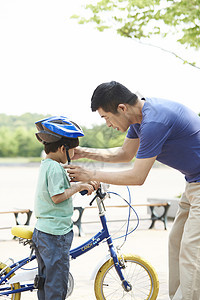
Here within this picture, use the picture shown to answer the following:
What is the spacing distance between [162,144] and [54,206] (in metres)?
0.75

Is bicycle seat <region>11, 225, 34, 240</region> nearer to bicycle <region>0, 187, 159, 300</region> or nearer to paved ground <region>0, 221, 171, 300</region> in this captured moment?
bicycle <region>0, 187, 159, 300</region>

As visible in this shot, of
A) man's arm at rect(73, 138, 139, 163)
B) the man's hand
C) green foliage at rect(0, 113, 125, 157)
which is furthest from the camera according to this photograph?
green foliage at rect(0, 113, 125, 157)

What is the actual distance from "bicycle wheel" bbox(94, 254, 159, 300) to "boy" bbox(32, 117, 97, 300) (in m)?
0.47

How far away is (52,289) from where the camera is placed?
2.97 metres

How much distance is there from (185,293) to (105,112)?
1.25 m

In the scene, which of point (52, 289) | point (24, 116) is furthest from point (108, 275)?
point (24, 116)

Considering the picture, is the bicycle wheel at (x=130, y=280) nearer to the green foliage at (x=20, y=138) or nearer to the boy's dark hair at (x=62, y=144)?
the boy's dark hair at (x=62, y=144)

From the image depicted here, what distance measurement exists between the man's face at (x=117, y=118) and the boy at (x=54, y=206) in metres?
0.19

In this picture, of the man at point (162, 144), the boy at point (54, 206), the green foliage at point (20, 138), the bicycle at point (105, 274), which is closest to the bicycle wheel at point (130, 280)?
the bicycle at point (105, 274)

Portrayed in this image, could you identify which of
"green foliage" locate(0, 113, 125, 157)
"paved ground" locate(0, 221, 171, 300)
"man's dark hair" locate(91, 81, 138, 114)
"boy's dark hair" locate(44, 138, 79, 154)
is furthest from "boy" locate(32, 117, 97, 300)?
"green foliage" locate(0, 113, 125, 157)

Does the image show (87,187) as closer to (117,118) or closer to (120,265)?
(117,118)

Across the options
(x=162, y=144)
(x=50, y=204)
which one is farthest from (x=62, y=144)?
(x=162, y=144)

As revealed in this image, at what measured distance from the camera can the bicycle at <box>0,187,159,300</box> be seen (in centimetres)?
320

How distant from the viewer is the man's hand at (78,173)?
9.21 ft
